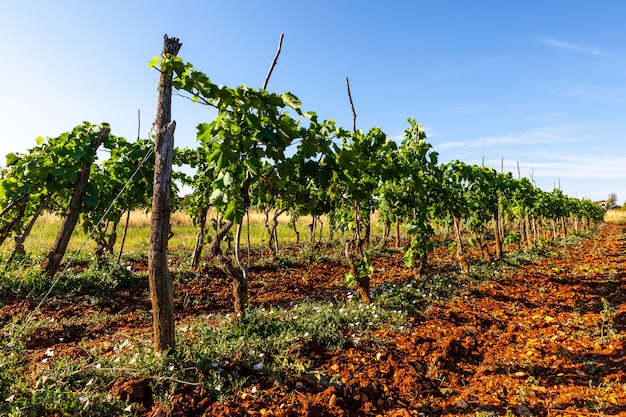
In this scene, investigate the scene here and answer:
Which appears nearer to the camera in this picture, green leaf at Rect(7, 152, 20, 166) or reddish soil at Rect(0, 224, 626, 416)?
reddish soil at Rect(0, 224, 626, 416)

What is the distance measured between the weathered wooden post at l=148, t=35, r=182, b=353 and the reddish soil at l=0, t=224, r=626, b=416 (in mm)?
597

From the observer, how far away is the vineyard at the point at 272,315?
11.5 ft

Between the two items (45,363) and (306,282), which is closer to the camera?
(45,363)

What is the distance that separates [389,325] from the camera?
5723 mm

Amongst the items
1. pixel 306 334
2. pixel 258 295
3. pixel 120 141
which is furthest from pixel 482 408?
pixel 120 141

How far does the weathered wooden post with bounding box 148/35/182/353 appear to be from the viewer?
150 inches

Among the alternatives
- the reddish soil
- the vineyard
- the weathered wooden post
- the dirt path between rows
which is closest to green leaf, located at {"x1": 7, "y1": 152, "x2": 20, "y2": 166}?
the vineyard

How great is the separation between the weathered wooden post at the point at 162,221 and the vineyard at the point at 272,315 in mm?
18

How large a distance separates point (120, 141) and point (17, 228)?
331 centimetres

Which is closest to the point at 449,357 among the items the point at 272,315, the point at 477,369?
the point at 477,369

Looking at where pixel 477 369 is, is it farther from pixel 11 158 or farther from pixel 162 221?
pixel 11 158

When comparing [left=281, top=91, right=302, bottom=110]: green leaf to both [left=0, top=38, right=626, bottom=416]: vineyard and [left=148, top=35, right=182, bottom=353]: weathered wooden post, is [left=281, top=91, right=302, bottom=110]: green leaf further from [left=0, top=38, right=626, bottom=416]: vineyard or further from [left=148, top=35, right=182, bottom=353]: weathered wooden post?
[left=148, top=35, right=182, bottom=353]: weathered wooden post

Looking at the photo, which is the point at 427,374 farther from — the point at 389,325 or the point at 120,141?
the point at 120,141

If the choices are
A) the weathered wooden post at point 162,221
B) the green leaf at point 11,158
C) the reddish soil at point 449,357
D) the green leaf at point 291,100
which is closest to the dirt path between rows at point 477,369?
the reddish soil at point 449,357
